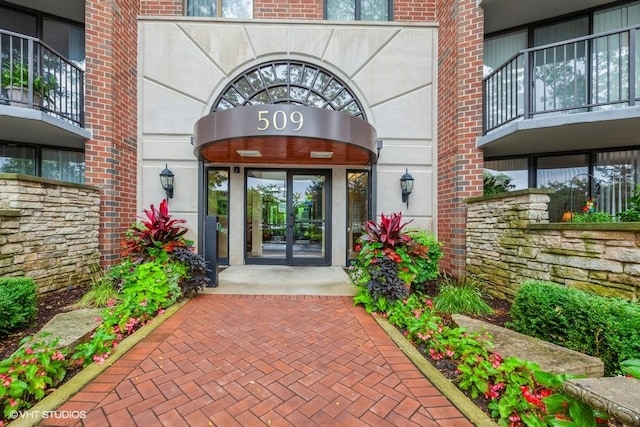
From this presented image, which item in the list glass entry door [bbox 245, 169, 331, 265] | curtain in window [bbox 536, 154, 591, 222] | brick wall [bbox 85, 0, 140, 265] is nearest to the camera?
brick wall [bbox 85, 0, 140, 265]

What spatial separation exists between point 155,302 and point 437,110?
656 cm

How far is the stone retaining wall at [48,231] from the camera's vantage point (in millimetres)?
3707

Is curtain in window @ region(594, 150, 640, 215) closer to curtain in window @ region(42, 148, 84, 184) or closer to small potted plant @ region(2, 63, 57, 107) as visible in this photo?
small potted plant @ region(2, 63, 57, 107)

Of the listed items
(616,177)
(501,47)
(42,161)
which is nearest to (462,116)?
(501,47)

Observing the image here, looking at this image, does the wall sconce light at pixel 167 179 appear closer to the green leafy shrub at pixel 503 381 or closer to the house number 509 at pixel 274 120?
the house number 509 at pixel 274 120

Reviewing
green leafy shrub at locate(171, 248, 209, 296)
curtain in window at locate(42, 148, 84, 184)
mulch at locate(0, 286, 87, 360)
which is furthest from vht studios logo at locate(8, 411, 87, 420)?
curtain in window at locate(42, 148, 84, 184)

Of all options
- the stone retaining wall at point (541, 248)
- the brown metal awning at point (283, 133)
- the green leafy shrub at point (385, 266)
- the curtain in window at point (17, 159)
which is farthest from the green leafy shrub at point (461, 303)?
the curtain in window at point (17, 159)

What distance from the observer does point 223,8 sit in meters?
6.50

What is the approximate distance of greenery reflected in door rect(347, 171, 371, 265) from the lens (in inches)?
258

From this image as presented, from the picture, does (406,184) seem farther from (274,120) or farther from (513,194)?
(274,120)

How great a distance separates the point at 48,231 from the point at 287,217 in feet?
13.8

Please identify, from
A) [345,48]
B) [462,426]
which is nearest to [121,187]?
[345,48]

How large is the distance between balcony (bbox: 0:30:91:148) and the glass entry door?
3.46 metres

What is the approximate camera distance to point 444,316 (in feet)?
11.5
